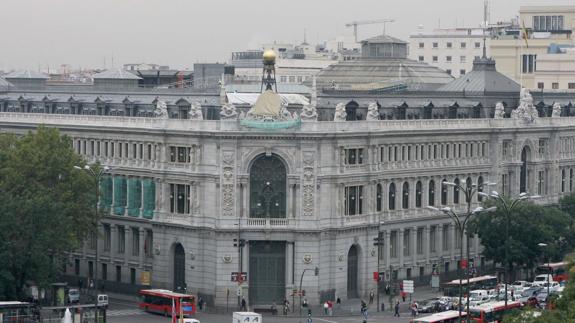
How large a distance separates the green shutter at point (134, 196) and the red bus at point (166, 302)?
1404 cm

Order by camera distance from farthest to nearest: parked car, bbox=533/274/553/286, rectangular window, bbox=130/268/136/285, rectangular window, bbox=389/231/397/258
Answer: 1. rectangular window, bbox=389/231/397/258
2. rectangular window, bbox=130/268/136/285
3. parked car, bbox=533/274/553/286

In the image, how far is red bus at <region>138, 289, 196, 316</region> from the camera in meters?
154

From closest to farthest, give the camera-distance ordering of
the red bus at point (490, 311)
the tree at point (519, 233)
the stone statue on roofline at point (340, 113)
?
the red bus at point (490, 311) → the stone statue on roofline at point (340, 113) → the tree at point (519, 233)

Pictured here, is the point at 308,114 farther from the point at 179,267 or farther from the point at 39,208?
the point at 39,208

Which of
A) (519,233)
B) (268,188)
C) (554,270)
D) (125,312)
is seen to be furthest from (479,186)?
(125,312)

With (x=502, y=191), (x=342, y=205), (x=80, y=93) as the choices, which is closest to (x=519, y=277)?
(x=502, y=191)

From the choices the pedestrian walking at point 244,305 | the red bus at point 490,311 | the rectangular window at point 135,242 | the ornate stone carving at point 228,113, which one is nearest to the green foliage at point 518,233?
the red bus at point 490,311

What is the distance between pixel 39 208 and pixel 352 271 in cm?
3167

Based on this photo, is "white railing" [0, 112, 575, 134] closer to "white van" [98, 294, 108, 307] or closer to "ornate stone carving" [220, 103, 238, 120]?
"ornate stone carving" [220, 103, 238, 120]

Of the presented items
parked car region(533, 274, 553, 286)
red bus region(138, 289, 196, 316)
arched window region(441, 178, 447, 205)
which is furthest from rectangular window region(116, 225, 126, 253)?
parked car region(533, 274, 553, 286)

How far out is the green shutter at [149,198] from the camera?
169 meters

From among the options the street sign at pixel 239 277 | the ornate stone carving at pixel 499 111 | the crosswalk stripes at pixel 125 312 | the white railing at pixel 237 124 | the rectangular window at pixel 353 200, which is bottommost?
the crosswalk stripes at pixel 125 312

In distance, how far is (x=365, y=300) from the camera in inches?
6580

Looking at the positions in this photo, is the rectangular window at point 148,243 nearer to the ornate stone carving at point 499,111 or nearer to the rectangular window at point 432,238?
the rectangular window at point 432,238
